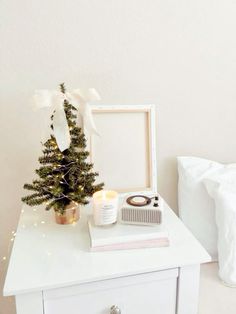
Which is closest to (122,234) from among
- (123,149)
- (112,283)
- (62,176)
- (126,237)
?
(126,237)

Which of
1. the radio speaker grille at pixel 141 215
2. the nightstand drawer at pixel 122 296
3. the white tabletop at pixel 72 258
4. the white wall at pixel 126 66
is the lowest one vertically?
the nightstand drawer at pixel 122 296

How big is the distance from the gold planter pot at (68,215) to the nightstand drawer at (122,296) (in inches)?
9.1

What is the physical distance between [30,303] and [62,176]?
1.02ft

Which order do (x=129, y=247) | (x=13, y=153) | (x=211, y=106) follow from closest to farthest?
(x=129, y=247) → (x=13, y=153) → (x=211, y=106)

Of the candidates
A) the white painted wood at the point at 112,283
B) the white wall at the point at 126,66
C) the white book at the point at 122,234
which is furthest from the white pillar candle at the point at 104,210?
the white wall at the point at 126,66

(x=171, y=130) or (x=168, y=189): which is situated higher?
(x=171, y=130)

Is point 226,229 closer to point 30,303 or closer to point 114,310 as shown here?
point 114,310

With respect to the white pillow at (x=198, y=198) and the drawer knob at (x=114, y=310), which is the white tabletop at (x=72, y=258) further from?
the white pillow at (x=198, y=198)

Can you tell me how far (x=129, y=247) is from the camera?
0.73 metres

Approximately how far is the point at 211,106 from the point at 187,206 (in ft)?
1.31

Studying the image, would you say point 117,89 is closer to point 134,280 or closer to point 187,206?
point 187,206

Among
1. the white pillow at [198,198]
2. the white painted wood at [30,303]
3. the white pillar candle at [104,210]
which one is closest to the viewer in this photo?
the white painted wood at [30,303]

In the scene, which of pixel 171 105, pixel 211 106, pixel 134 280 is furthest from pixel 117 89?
pixel 134 280

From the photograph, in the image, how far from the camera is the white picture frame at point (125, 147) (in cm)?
100
